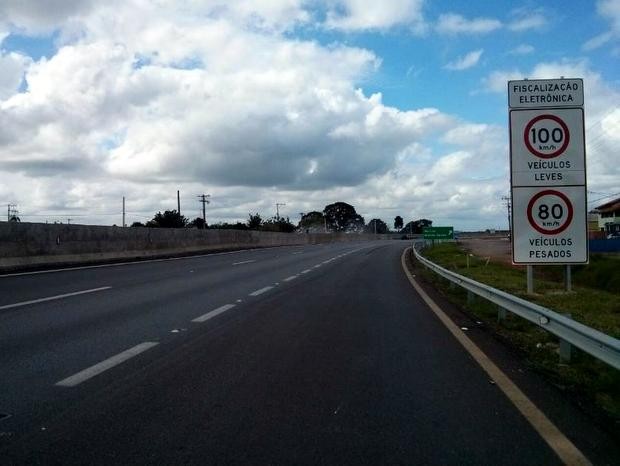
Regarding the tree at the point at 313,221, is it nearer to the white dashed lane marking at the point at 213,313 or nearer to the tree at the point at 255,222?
the tree at the point at 255,222

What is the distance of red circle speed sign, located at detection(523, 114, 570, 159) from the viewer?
13.6m

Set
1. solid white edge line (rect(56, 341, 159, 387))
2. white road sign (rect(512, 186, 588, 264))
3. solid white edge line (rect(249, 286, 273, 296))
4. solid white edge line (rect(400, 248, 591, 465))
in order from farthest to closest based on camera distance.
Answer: solid white edge line (rect(249, 286, 273, 296)), white road sign (rect(512, 186, 588, 264)), solid white edge line (rect(56, 341, 159, 387)), solid white edge line (rect(400, 248, 591, 465))

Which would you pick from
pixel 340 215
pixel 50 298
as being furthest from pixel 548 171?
pixel 340 215

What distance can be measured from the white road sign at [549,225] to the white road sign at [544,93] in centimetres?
182

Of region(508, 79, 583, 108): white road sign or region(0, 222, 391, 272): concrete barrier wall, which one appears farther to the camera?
region(0, 222, 391, 272): concrete barrier wall

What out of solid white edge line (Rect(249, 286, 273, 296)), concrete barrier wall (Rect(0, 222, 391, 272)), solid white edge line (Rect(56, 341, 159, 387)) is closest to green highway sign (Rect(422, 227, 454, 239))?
concrete barrier wall (Rect(0, 222, 391, 272))

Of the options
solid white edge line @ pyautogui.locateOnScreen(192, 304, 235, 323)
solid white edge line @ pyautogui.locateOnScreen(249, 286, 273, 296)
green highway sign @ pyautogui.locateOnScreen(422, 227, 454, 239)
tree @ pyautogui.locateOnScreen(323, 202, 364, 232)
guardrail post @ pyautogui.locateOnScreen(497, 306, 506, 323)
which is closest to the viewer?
solid white edge line @ pyautogui.locateOnScreen(192, 304, 235, 323)

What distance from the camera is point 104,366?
678 cm

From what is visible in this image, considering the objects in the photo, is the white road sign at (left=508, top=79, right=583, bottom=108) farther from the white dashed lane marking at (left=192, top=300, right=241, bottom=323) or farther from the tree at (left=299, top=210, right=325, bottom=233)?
the tree at (left=299, top=210, right=325, bottom=233)

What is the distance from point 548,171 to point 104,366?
10.3 metres

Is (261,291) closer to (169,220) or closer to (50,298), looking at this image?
(50,298)

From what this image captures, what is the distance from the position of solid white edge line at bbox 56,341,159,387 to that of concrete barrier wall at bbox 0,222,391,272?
51.1 ft

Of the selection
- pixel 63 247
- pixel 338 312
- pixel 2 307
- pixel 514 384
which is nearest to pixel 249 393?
pixel 514 384

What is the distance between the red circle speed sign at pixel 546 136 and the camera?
44.5 ft
